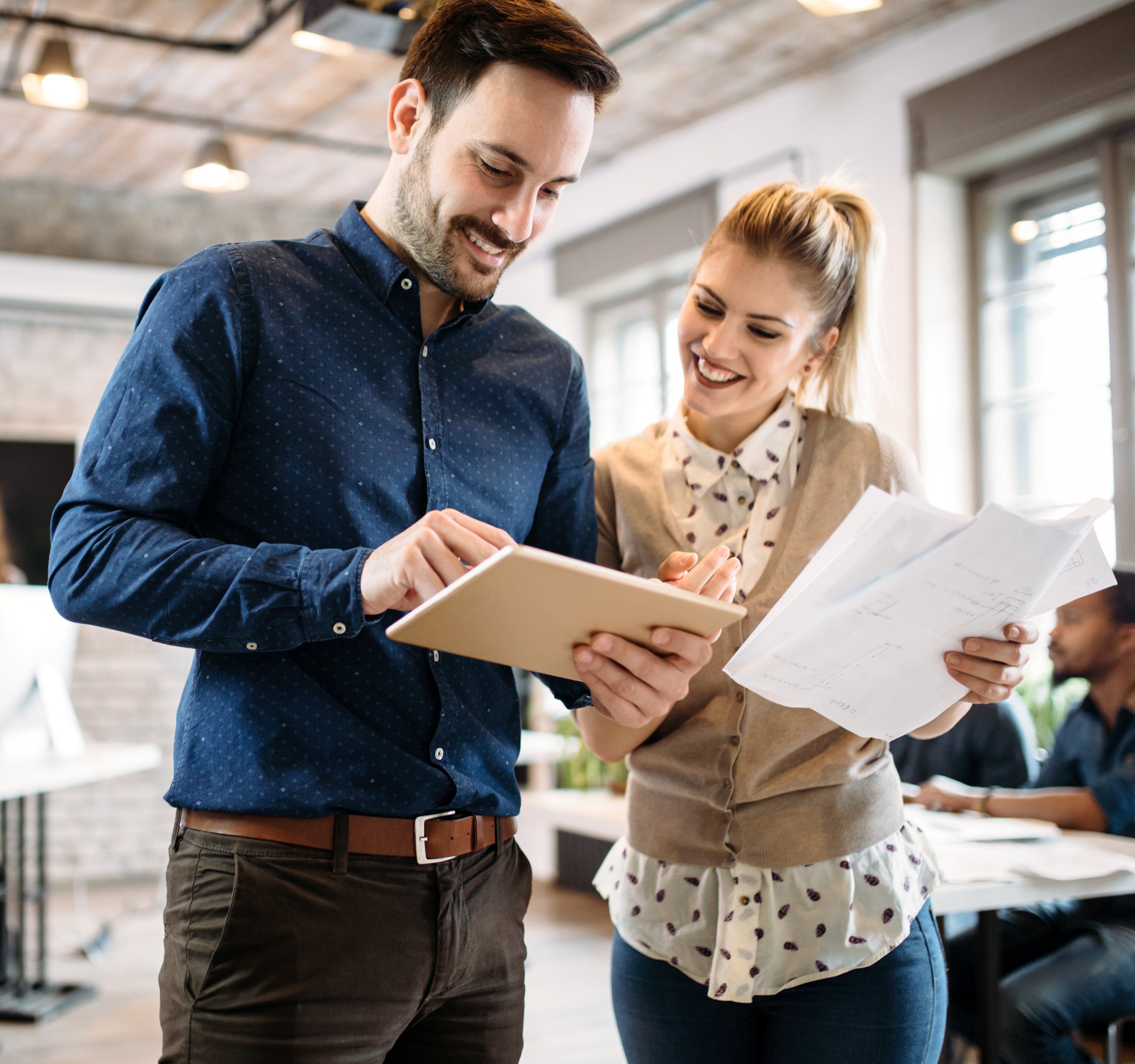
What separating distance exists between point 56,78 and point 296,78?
1.07 metres

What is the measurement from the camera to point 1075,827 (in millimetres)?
2830

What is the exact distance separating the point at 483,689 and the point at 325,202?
5.67m

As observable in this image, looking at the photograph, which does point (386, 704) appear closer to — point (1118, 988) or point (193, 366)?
point (193, 366)

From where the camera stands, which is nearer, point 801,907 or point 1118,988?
point 801,907

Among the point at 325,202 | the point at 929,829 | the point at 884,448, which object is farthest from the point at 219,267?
the point at 325,202

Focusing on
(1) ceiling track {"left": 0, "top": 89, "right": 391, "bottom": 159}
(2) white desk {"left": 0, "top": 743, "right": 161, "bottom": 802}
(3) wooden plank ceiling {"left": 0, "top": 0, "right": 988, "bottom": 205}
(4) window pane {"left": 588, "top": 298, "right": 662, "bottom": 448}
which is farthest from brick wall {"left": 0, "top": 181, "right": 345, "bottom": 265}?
(2) white desk {"left": 0, "top": 743, "right": 161, "bottom": 802}

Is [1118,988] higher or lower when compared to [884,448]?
lower

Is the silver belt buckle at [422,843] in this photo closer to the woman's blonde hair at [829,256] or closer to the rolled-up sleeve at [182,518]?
the rolled-up sleeve at [182,518]

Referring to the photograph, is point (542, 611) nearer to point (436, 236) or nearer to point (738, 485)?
point (436, 236)

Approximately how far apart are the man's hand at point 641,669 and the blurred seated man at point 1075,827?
5.60 feet

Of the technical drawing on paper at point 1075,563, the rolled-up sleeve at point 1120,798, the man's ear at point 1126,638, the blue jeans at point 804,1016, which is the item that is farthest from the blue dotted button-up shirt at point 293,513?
the man's ear at point 1126,638

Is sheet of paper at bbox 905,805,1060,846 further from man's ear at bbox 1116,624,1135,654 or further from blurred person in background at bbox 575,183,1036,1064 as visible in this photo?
blurred person in background at bbox 575,183,1036,1064

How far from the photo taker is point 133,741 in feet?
19.4

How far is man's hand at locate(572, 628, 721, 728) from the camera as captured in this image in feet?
3.57
